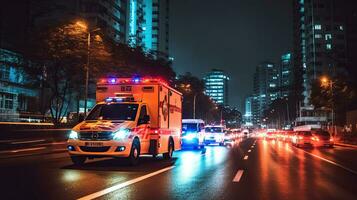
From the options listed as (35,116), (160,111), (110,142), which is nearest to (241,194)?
(110,142)

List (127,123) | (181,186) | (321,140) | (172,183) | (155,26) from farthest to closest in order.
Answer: (155,26)
(321,140)
(127,123)
(172,183)
(181,186)

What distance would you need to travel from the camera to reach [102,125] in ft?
49.6

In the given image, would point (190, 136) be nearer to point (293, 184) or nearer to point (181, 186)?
point (293, 184)

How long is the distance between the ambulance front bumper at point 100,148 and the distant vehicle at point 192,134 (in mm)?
15990

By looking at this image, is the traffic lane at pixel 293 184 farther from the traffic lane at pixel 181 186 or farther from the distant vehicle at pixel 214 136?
the distant vehicle at pixel 214 136

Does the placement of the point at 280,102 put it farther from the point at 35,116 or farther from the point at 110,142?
the point at 110,142

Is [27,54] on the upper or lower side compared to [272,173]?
upper

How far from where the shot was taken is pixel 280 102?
175m

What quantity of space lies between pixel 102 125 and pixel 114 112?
174 cm

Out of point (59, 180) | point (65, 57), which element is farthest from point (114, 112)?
point (65, 57)

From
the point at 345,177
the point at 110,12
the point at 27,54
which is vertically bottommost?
the point at 345,177

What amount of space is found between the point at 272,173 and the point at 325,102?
5253 centimetres

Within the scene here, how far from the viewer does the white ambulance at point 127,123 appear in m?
14.9

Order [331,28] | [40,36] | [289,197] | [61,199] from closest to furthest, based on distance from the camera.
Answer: [61,199] → [289,197] → [40,36] → [331,28]
